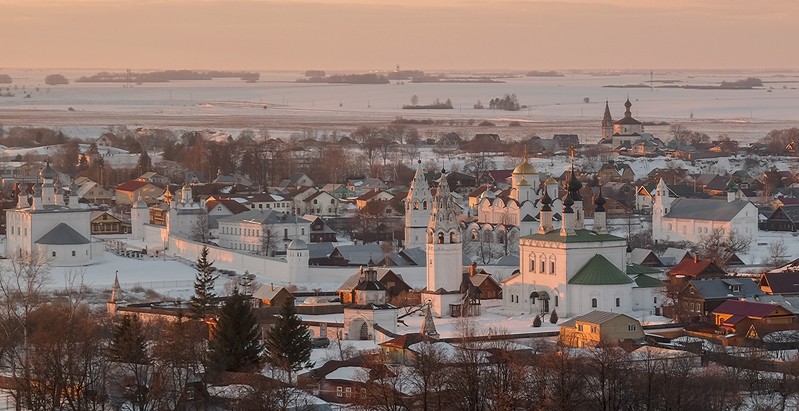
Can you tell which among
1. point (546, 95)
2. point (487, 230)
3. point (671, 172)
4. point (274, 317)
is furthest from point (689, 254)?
point (546, 95)

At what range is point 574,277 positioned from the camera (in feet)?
116

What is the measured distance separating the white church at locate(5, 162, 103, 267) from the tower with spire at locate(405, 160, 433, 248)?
686cm

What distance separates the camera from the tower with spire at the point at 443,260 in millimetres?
36250

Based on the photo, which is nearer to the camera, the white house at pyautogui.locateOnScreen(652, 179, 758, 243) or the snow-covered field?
the white house at pyautogui.locateOnScreen(652, 179, 758, 243)

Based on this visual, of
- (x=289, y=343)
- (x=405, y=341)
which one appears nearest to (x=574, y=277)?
(x=405, y=341)

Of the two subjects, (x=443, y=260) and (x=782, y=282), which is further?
(x=443, y=260)

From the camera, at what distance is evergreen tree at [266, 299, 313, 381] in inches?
1104

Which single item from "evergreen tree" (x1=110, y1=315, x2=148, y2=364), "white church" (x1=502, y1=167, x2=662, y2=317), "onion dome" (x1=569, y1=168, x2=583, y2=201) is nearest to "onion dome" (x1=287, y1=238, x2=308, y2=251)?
"white church" (x1=502, y1=167, x2=662, y2=317)

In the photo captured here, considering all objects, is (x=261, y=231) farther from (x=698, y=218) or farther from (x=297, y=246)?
(x=698, y=218)

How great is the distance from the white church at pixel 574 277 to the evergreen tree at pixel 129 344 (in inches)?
362

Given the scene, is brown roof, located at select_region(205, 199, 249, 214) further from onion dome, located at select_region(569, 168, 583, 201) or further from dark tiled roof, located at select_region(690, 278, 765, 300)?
dark tiled roof, located at select_region(690, 278, 765, 300)

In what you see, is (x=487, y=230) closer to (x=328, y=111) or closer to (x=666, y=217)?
(x=666, y=217)

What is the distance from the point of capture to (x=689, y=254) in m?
42.2

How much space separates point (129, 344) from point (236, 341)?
170cm
